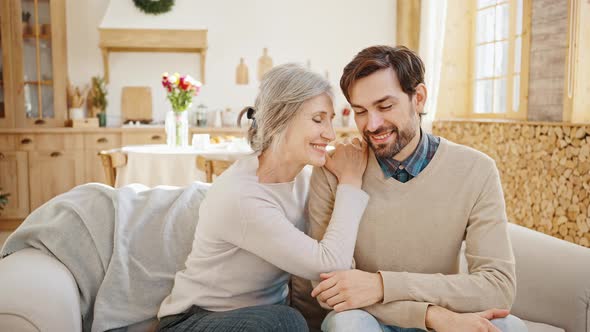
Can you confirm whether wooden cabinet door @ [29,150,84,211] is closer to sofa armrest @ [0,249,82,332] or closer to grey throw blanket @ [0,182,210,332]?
grey throw blanket @ [0,182,210,332]

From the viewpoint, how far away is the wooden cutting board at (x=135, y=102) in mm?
6273

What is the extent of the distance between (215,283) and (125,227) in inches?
17.8

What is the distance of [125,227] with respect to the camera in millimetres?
1909

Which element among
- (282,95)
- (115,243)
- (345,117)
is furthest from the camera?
(345,117)

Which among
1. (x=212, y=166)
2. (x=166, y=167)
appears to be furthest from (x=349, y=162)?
(x=166, y=167)

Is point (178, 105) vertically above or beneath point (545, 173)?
above

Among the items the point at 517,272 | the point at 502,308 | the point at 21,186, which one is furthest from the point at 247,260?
the point at 21,186

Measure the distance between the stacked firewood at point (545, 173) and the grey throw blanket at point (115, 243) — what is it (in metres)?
2.39

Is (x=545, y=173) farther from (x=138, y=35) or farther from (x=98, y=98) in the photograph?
(x=98, y=98)

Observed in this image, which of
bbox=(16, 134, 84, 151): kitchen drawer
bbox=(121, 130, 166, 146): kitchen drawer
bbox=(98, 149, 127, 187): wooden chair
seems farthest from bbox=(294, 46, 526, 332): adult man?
bbox=(16, 134, 84, 151): kitchen drawer

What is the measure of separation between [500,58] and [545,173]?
158 centimetres

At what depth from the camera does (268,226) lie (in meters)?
1.53

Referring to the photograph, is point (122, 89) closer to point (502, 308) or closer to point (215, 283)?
point (215, 283)

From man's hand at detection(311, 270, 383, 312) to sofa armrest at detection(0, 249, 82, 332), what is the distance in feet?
2.18
